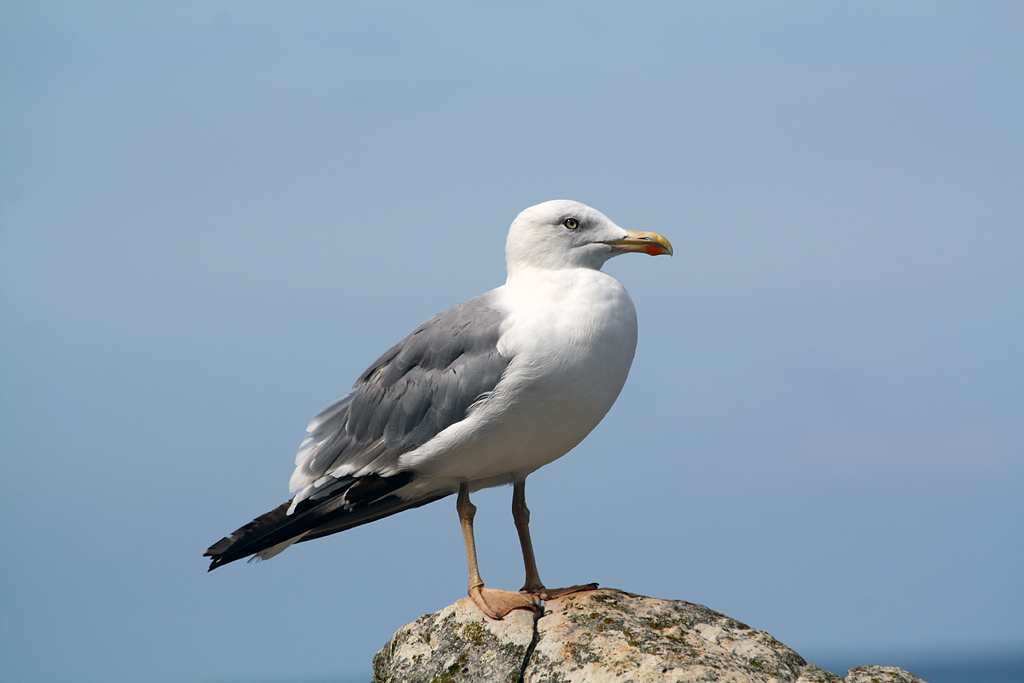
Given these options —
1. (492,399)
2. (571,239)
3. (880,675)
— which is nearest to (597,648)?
(492,399)

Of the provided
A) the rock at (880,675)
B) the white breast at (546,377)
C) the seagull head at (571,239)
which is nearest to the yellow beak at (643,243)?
the seagull head at (571,239)

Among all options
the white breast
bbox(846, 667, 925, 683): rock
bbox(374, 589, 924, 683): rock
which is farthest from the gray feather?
bbox(846, 667, 925, 683): rock

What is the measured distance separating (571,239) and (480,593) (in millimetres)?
→ 2728

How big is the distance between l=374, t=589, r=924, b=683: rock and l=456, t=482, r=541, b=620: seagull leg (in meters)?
0.06

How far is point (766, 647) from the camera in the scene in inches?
267

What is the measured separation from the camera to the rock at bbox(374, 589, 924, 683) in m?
6.32

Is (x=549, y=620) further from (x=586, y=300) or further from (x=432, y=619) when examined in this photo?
(x=586, y=300)

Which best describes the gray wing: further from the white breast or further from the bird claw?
the bird claw

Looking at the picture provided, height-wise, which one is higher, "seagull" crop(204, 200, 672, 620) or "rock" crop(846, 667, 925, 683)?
"seagull" crop(204, 200, 672, 620)

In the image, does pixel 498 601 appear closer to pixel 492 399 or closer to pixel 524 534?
pixel 524 534

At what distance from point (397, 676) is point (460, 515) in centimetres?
124

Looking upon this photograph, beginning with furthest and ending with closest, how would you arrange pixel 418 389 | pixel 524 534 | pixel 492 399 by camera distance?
pixel 524 534 < pixel 418 389 < pixel 492 399

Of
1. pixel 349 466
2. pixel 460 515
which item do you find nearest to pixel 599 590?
pixel 460 515

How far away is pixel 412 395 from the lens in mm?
7121
